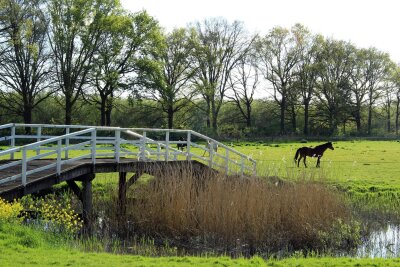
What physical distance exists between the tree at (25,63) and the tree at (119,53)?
4511mm

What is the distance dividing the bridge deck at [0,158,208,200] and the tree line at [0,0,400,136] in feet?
81.1

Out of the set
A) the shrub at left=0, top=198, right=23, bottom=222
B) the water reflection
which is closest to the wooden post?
the shrub at left=0, top=198, right=23, bottom=222

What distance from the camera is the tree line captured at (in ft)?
147

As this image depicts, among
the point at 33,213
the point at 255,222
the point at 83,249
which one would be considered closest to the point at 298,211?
the point at 255,222

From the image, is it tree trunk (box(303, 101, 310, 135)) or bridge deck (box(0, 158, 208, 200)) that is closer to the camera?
bridge deck (box(0, 158, 208, 200))

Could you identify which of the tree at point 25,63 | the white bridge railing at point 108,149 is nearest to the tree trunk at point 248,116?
the tree at point 25,63

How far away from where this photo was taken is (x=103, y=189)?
18.8 meters

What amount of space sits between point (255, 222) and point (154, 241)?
2567 mm

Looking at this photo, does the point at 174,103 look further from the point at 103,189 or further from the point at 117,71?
the point at 103,189

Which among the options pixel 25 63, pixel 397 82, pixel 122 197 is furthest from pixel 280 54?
pixel 122 197

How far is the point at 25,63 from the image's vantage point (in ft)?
145

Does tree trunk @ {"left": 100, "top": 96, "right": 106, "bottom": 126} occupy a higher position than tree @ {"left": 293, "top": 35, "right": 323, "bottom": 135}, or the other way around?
tree @ {"left": 293, "top": 35, "right": 323, "bottom": 135}

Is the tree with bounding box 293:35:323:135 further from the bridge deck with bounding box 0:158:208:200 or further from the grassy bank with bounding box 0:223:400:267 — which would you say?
the grassy bank with bounding box 0:223:400:267

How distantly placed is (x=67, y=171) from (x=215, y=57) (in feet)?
146
